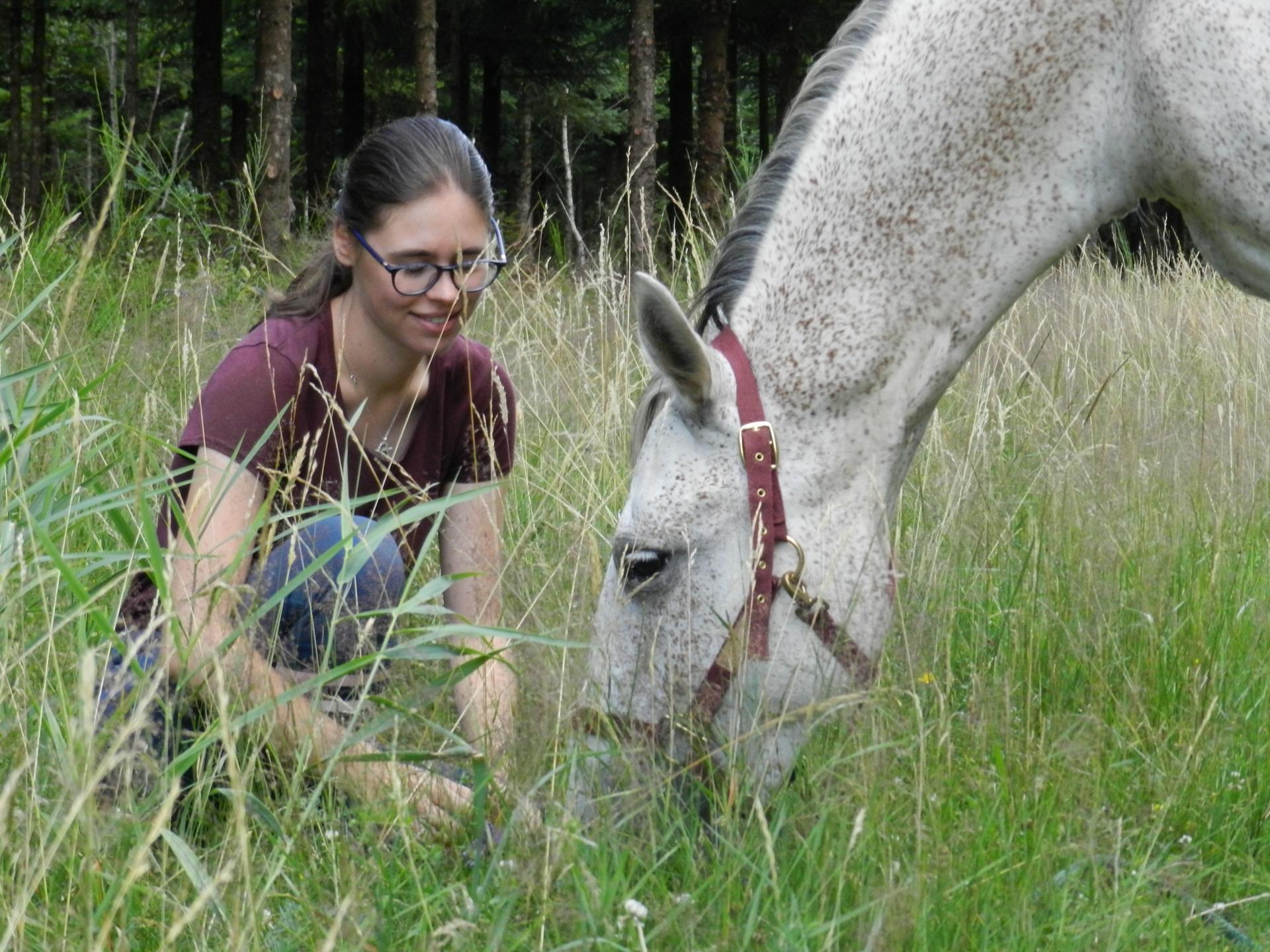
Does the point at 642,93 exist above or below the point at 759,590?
above

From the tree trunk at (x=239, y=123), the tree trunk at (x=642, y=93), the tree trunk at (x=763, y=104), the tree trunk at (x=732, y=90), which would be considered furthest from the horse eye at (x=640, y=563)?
the tree trunk at (x=239, y=123)

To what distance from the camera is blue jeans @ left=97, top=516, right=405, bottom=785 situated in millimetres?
2270

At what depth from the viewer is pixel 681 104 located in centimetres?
2069

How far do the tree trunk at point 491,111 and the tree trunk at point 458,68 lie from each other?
35 cm

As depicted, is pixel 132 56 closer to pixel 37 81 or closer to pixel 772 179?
pixel 37 81

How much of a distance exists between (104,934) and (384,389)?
1.70 meters

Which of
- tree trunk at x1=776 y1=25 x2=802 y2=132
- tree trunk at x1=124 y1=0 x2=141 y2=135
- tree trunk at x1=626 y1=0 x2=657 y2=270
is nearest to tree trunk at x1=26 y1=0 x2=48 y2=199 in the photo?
tree trunk at x1=124 y1=0 x2=141 y2=135

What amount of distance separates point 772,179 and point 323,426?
1010mm

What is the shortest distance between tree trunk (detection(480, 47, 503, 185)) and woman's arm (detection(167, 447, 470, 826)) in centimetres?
1794

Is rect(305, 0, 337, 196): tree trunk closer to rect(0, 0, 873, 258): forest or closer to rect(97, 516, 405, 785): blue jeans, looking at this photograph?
rect(0, 0, 873, 258): forest

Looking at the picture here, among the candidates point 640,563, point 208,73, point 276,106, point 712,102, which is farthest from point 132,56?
point 640,563

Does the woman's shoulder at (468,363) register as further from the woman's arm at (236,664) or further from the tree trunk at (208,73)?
the tree trunk at (208,73)

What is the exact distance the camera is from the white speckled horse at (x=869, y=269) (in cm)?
237

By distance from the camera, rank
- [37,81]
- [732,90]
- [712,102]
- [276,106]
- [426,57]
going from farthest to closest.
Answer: [732,90], [37,81], [712,102], [426,57], [276,106]
